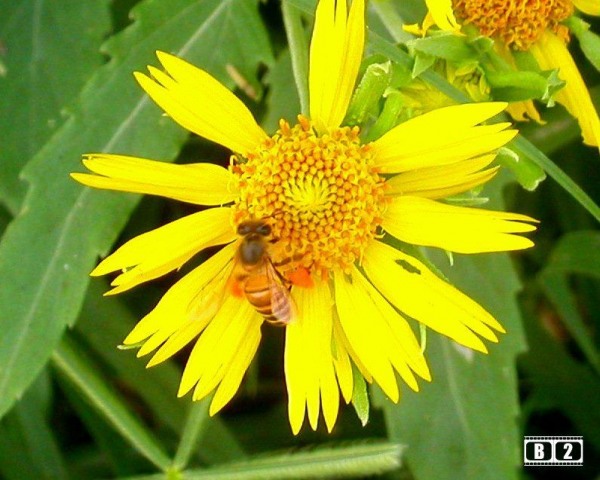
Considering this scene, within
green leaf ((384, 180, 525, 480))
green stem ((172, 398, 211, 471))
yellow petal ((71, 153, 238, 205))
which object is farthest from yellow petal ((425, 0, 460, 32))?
green stem ((172, 398, 211, 471))

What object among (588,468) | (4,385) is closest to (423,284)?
(4,385)

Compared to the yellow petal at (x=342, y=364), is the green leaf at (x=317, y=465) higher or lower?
lower

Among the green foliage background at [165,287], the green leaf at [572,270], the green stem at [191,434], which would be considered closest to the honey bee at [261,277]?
the green foliage background at [165,287]

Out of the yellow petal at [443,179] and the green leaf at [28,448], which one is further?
the green leaf at [28,448]

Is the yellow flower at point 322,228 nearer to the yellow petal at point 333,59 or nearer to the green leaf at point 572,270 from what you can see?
the yellow petal at point 333,59

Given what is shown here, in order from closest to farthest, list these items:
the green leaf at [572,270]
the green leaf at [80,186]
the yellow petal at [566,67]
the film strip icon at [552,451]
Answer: the yellow petal at [566,67] < the green leaf at [80,186] < the green leaf at [572,270] < the film strip icon at [552,451]

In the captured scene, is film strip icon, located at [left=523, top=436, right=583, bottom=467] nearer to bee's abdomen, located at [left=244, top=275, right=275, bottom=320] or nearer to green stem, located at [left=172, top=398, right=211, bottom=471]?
green stem, located at [left=172, top=398, right=211, bottom=471]

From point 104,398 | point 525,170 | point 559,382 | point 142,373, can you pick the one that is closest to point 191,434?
point 104,398
